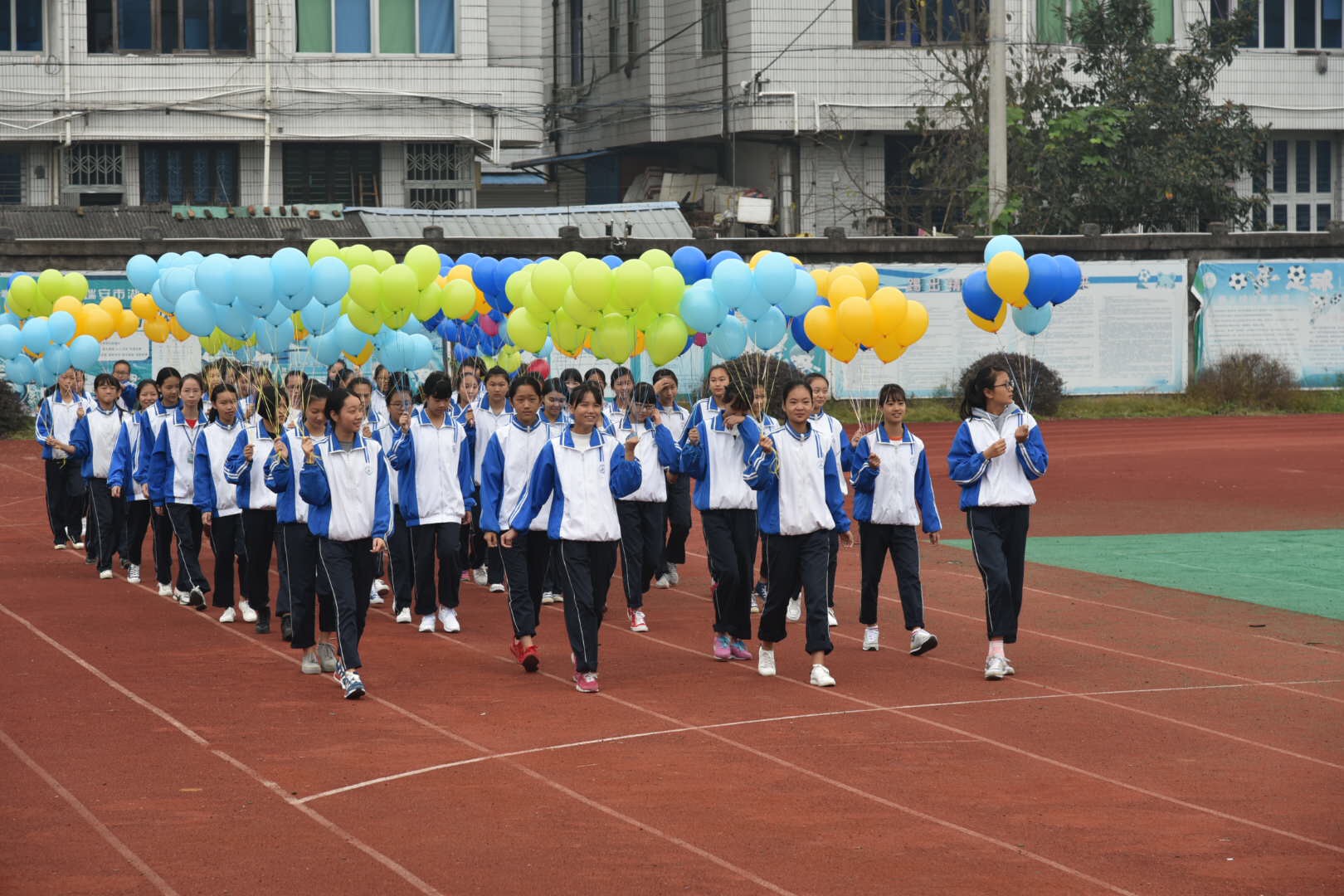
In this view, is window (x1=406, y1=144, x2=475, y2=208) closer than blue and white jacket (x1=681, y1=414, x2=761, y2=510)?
No

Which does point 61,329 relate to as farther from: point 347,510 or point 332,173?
point 332,173

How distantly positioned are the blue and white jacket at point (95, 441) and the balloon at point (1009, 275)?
7.80 meters

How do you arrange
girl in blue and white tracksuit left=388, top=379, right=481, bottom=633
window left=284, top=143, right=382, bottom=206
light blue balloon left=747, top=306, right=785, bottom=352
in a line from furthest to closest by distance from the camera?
1. window left=284, top=143, right=382, bottom=206
2. light blue balloon left=747, top=306, right=785, bottom=352
3. girl in blue and white tracksuit left=388, top=379, right=481, bottom=633

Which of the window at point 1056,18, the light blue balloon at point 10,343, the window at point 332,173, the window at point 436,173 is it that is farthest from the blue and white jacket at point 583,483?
the window at point 1056,18

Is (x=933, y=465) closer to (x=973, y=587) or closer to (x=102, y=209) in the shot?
(x=973, y=587)

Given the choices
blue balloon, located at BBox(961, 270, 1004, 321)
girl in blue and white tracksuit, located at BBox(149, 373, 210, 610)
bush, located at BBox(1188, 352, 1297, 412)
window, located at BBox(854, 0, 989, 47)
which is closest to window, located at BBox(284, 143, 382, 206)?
window, located at BBox(854, 0, 989, 47)

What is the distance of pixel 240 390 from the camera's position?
14648 mm

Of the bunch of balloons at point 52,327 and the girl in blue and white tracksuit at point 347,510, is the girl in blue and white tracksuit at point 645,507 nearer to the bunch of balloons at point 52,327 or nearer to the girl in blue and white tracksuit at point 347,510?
the girl in blue and white tracksuit at point 347,510

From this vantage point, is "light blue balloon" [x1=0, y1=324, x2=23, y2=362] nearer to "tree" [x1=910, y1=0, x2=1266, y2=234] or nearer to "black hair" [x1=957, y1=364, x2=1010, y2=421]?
"black hair" [x1=957, y1=364, x2=1010, y2=421]

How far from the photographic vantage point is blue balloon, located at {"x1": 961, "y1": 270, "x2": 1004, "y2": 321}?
12.4m

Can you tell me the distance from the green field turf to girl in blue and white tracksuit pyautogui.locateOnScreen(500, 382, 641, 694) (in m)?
5.53

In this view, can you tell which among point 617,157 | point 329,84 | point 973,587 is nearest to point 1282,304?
point 617,157

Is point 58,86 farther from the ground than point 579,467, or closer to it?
farther from the ground

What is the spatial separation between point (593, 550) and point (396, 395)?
120 inches
